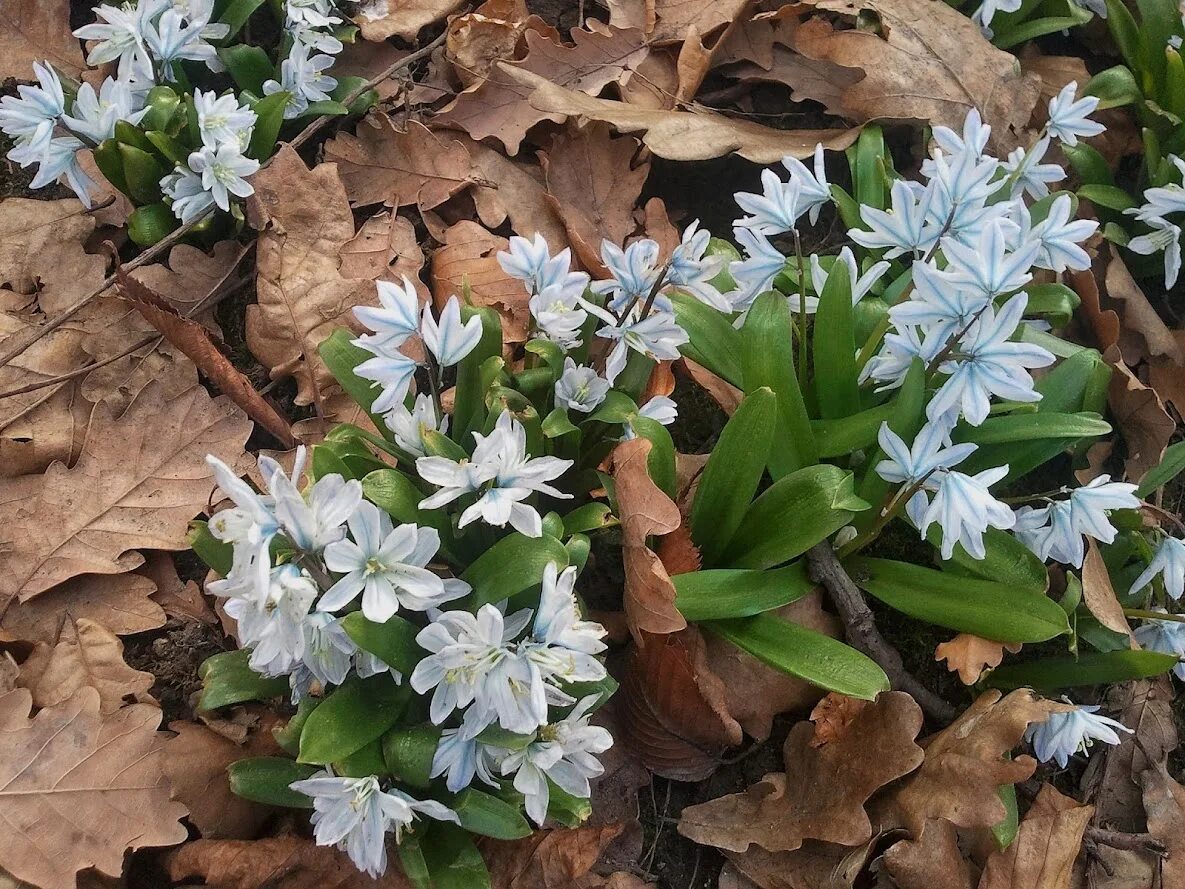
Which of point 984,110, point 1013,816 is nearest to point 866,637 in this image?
point 1013,816

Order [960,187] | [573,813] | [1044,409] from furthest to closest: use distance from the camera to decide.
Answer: [1044,409] → [960,187] → [573,813]

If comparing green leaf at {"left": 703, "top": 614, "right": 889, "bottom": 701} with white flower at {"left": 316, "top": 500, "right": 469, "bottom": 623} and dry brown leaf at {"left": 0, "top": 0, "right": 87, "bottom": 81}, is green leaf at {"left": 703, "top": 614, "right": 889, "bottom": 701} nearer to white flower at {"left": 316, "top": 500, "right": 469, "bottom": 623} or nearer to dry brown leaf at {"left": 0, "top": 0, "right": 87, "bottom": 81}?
white flower at {"left": 316, "top": 500, "right": 469, "bottom": 623}

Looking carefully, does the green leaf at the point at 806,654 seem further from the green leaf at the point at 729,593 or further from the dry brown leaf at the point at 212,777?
the dry brown leaf at the point at 212,777

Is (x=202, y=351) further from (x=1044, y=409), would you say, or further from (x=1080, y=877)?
(x=1080, y=877)

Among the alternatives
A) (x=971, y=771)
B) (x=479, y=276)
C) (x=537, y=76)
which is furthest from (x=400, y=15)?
(x=971, y=771)

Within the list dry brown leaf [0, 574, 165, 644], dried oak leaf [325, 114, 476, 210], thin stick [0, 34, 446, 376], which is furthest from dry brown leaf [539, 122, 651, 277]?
dry brown leaf [0, 574, 165, 644]
